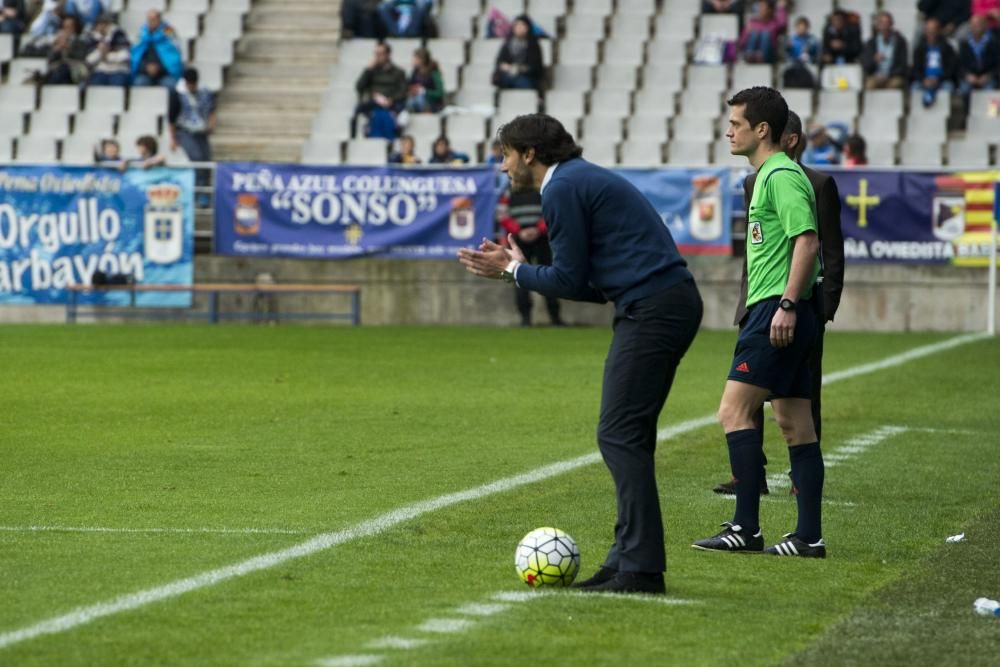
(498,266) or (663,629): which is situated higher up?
(498,266)

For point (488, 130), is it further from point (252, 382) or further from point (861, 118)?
point (252, 382)

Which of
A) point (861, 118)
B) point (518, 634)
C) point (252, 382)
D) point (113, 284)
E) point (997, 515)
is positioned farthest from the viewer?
point (861, 118)

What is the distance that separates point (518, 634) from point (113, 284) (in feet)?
70.2

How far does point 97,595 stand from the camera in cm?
648

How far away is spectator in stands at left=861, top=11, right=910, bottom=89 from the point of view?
28703mm

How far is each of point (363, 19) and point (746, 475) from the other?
24253mm

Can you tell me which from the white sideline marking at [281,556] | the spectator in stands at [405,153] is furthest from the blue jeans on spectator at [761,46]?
the white sideline marking at [281,556]

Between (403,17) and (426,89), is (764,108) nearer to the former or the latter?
(426,89)

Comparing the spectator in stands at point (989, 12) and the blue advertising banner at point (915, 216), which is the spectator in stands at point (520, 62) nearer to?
the blue advertising banner at point (915, 216)

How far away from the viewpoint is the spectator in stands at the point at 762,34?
95.2 feet

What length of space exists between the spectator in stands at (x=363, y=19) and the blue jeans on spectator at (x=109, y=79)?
3707 millimetres

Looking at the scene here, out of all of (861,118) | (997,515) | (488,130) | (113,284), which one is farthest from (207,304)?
(997,515)

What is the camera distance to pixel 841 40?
29.0m

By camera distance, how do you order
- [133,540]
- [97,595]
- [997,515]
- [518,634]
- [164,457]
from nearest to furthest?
[518,634], [97,595], [133,540], [997,515], [164,457]
